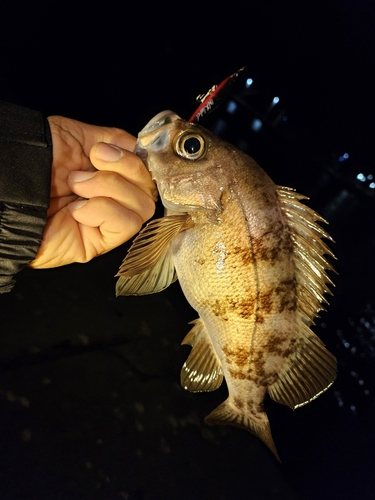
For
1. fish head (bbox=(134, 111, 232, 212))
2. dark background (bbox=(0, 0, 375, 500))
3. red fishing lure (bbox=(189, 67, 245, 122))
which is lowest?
dark background (bbox=(0, 0, 375, 500))

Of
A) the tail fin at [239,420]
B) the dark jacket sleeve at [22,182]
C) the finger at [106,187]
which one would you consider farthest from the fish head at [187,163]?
the tail fin at [239,420]

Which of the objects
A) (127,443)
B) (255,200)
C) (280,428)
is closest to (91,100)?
(255,200)

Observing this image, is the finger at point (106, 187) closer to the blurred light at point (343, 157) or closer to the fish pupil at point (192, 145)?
the fish pupil at point (192, 145)

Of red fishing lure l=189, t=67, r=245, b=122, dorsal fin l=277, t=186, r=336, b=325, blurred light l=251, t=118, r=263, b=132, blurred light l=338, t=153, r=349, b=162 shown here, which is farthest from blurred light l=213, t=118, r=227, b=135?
blurred light l=338, t=153, r=349, b=162

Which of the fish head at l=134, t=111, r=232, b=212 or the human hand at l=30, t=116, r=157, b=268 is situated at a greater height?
the fish head at l=134, t=111, r=232, b=212

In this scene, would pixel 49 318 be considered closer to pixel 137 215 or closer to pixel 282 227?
pixel 137 215

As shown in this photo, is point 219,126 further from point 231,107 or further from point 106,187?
point 106,187

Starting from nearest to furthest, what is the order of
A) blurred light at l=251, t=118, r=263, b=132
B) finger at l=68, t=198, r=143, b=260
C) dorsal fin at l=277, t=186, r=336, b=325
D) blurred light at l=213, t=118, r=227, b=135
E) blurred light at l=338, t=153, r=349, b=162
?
finger at l=68, t=198, r=143, b=260, dorsal fin at l=277, t=186, r=336, b=325, blurred light at l=213, t=118, r=227, b=135, blurred light at l=251, t=118, r=263, b=132, blurred light at l=338, t=153, r=349, b=162

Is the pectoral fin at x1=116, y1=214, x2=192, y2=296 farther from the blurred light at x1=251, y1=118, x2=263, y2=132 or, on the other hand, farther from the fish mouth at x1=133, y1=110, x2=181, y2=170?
the blurred light at x1=251, y1=118, x2=263, y2=132
